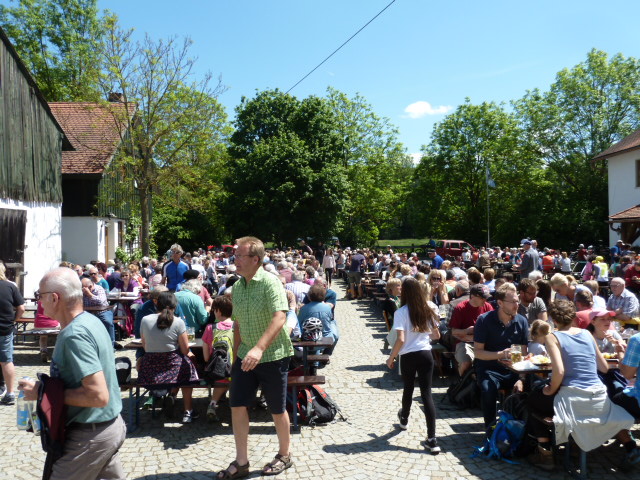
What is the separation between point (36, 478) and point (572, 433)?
4.55 metres

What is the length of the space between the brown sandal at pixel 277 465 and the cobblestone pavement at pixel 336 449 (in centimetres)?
6

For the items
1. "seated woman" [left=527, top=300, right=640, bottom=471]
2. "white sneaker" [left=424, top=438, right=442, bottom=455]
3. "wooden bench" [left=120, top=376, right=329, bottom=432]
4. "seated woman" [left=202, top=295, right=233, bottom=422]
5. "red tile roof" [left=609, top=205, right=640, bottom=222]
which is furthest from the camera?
"red tile roof" [left=609, top=205, right=640, bottom=222]

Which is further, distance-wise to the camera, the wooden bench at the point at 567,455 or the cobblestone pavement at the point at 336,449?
the cobblestone pavement at the point at 336,449

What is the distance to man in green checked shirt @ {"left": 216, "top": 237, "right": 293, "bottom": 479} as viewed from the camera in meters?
4.51

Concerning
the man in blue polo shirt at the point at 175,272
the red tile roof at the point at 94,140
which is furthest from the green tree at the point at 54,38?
the man in blue polo shirt at the point at 175,272

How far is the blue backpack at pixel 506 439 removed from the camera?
5.09 metres

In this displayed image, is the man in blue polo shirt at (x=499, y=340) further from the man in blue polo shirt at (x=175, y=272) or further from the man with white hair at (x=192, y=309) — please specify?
the man in blue polo shirt at (x=175, y=272)

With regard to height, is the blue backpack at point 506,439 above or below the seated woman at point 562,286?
below

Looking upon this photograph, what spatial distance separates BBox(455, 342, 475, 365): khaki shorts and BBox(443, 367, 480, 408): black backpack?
0.24 metres

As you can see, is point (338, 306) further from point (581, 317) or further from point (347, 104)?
point (347, 104)

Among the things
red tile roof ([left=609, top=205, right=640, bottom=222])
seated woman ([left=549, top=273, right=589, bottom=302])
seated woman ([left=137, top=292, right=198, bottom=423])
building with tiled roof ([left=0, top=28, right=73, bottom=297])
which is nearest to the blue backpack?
seated woman ([left=137, top=292, right=198, bottom=423])

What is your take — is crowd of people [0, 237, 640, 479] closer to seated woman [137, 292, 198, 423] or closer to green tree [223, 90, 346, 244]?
seated woman [137, 292, 198, 423]

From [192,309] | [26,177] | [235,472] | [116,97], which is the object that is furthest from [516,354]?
[116,97]

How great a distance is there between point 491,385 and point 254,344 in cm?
262
